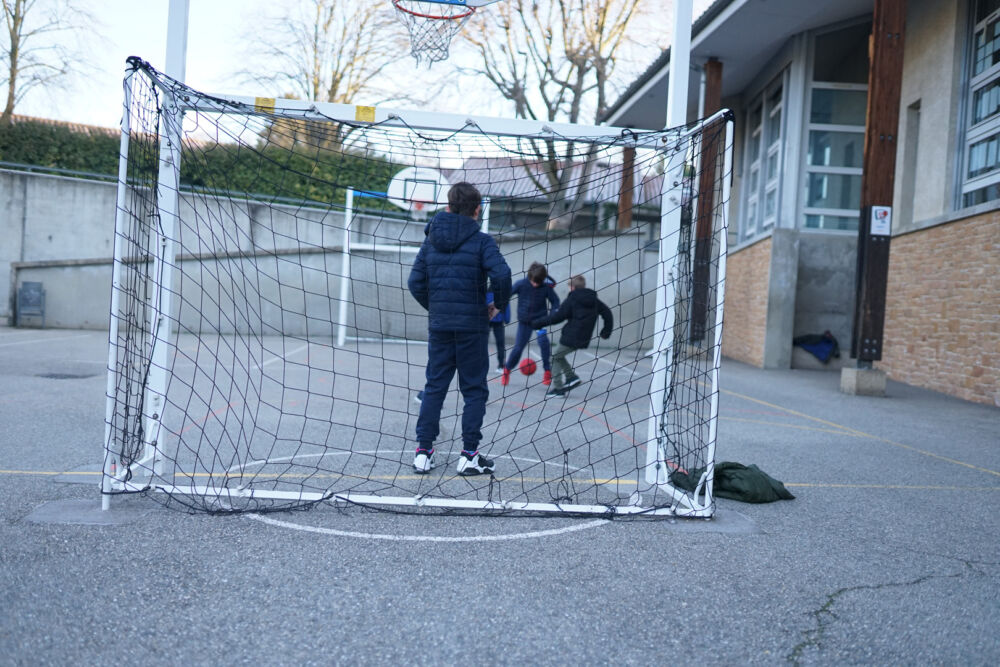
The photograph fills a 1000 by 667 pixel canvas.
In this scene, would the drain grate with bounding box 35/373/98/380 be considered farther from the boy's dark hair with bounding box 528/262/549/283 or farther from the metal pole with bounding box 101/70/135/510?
the metal pole with bounding box 101/70/135/510

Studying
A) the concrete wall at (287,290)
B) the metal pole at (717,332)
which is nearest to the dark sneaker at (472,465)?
the metal pole at (717,332)

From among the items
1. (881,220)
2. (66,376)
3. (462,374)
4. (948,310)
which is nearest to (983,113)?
(881,220)

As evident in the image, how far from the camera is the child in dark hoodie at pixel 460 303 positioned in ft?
15.6

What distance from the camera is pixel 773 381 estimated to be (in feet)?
43.2

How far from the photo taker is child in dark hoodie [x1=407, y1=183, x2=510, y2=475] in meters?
4.76

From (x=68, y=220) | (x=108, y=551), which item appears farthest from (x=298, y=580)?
(x=68, y=220)

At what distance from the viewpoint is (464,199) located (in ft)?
15.9

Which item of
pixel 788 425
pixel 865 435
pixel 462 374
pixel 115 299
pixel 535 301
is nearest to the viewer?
→ pixel 115 299

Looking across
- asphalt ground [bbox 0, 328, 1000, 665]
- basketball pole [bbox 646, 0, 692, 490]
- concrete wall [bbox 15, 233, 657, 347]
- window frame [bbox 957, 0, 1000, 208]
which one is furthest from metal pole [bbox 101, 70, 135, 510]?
concrete wall [bbox 15, 233, 657, 347]

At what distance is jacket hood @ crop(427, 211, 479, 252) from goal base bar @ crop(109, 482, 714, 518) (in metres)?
1.54

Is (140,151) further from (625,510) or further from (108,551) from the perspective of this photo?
(625,510)

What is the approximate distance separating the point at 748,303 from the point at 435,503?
14838mm

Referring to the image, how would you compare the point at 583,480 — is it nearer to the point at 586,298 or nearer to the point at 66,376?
the point at 586,298

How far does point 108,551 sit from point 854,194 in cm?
1622
